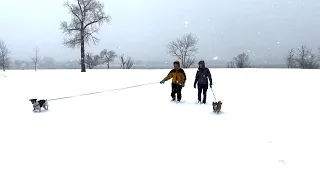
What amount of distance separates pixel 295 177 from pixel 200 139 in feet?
8.06

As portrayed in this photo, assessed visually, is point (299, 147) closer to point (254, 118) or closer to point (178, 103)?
point (254, 118)

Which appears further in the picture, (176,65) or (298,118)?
(176,65)

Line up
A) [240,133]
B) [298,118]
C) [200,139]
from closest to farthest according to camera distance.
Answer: [200,139] < [240,133] < [298,118]

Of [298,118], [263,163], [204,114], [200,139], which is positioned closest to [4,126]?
[200,139]

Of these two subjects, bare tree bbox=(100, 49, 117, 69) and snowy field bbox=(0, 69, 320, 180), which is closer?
snowy field bbox=(0, 69, 320, 180)

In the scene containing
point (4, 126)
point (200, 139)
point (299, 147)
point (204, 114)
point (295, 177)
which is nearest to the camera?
point (295, 177)

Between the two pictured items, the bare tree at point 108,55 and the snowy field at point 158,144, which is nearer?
the snowy field at point 158,144

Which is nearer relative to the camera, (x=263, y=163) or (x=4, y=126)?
(x=263, y=163)

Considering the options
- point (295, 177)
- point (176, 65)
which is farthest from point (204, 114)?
point (295, 177)

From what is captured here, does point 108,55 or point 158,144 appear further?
point 108,55

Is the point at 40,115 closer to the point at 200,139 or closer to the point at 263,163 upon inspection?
the point at 200,139

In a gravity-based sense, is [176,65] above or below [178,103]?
above

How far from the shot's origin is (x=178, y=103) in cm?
1248

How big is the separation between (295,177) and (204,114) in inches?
205
